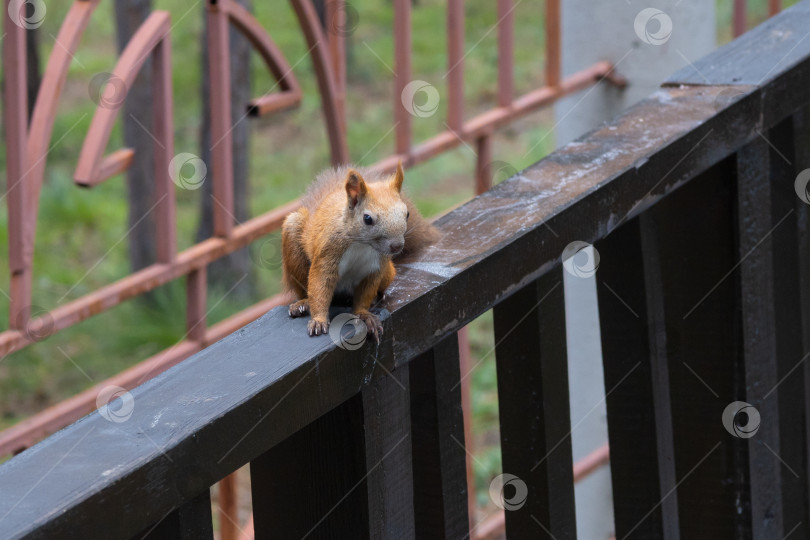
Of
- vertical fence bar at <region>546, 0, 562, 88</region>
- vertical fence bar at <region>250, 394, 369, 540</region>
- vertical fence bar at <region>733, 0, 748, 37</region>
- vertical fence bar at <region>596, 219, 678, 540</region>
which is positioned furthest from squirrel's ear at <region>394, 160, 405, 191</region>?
vertical fence bar at <region>733, 0, 748, 37</region>

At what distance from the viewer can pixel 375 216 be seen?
1.69 m

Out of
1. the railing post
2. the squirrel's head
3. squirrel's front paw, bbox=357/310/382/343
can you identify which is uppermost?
the squirrel's head

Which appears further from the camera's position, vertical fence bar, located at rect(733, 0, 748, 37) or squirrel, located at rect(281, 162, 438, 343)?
vertical fence bar, located at rect(733, 0, 748, 37)

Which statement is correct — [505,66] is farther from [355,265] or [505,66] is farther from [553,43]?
[355,265]

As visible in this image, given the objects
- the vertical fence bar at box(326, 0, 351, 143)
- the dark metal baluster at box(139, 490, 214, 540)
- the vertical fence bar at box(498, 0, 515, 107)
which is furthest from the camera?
the vertical fence bar at box(498, 0, 515, 107)

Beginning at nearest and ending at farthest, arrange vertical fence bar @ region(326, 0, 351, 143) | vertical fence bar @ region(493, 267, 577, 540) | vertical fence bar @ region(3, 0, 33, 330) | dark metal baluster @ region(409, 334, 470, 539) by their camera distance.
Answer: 1. dark metal baluster @ region(409, 334, 470, 539)
2. vertical fence bar @ region(493, 267, 577, 540)
3. vertical fence bar @ region(3, 0, 33, 330)
4. vertical fence bar @ region(326, 0, 351, 143)

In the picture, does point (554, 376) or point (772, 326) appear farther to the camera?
point (772, 326)

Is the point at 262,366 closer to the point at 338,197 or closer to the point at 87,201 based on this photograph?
the point at 338,197

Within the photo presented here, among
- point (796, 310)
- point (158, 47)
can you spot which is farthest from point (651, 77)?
point (796, 310)

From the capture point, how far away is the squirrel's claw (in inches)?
51.3

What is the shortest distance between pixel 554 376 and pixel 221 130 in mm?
2216

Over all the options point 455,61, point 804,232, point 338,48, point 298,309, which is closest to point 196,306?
point 338,48

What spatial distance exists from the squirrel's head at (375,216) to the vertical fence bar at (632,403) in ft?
1.01

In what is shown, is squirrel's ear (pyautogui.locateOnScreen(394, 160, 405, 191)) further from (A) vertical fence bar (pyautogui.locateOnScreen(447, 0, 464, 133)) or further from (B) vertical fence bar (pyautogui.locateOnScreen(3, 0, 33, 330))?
(A) vertical fence bar (pyautogui.locateOnScreen(447, 0, 464, 133))
